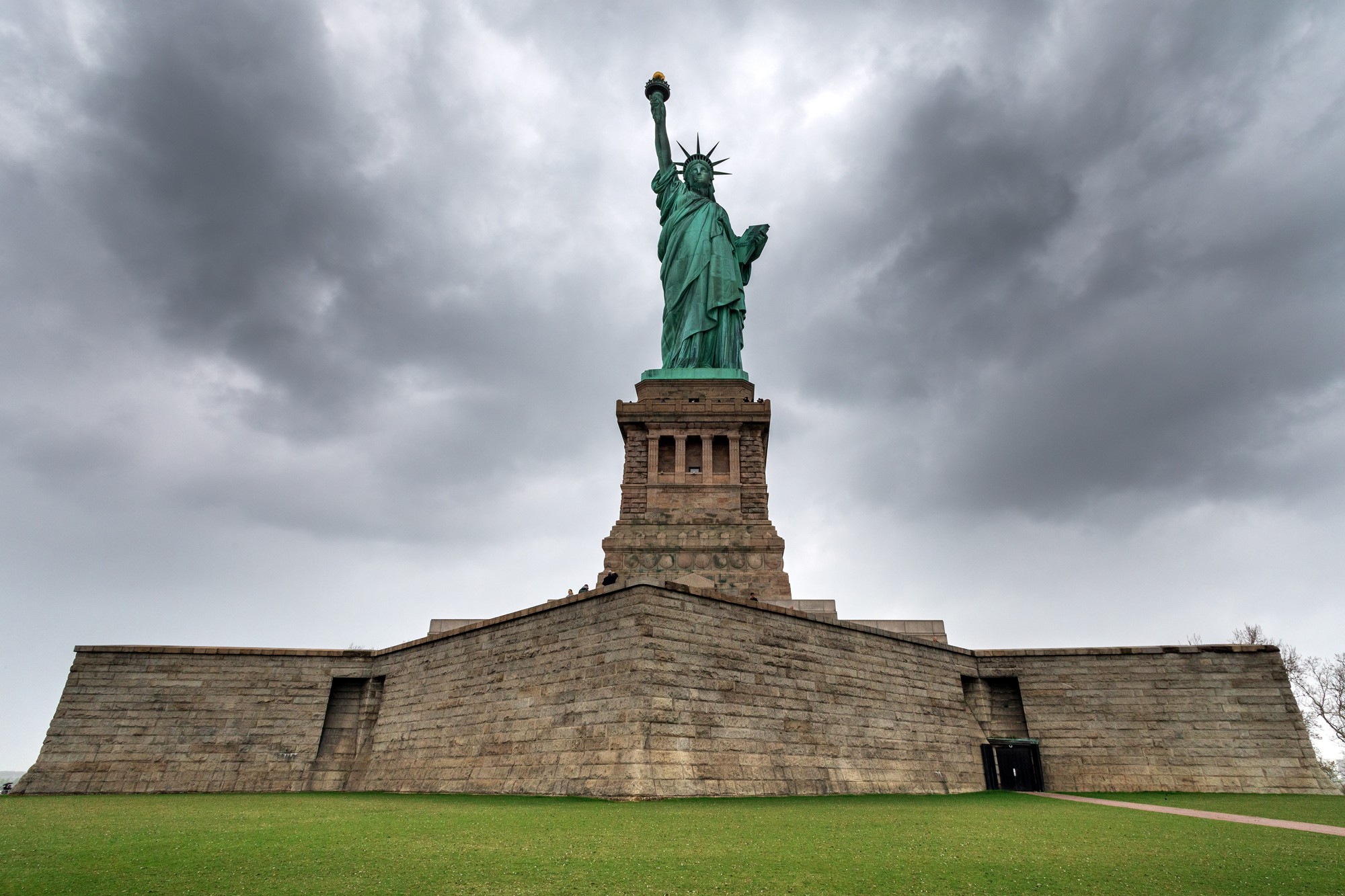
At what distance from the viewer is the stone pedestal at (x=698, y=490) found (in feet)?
83.7

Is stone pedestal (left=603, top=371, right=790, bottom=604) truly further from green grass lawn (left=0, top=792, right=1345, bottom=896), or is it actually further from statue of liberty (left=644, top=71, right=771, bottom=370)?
green grass lawn (left=0, top=792, right=1345, bottom=896)

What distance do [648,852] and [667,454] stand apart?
22.3 meters

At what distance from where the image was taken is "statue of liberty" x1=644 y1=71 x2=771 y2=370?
3291 centimetres

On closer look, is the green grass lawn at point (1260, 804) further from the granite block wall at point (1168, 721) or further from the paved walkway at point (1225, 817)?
the granite block wall at point (1168, 721)

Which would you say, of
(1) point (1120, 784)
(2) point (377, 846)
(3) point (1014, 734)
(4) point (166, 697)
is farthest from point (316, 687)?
(1) point (1120, 784)

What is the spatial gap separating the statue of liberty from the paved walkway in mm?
20672

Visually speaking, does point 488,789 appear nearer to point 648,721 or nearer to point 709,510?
point 648,721

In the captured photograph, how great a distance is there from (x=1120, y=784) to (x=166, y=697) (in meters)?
24.2

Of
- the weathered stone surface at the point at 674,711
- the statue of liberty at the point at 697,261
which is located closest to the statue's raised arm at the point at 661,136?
the statue of liberty at the point at 697,261

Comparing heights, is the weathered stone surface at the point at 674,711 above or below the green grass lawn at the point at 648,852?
above

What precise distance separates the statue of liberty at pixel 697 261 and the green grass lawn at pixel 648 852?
23.3 meters

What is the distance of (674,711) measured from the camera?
13859 mm

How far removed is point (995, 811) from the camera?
40.0ft

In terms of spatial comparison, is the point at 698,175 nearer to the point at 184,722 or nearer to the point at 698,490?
the point at 698,490
